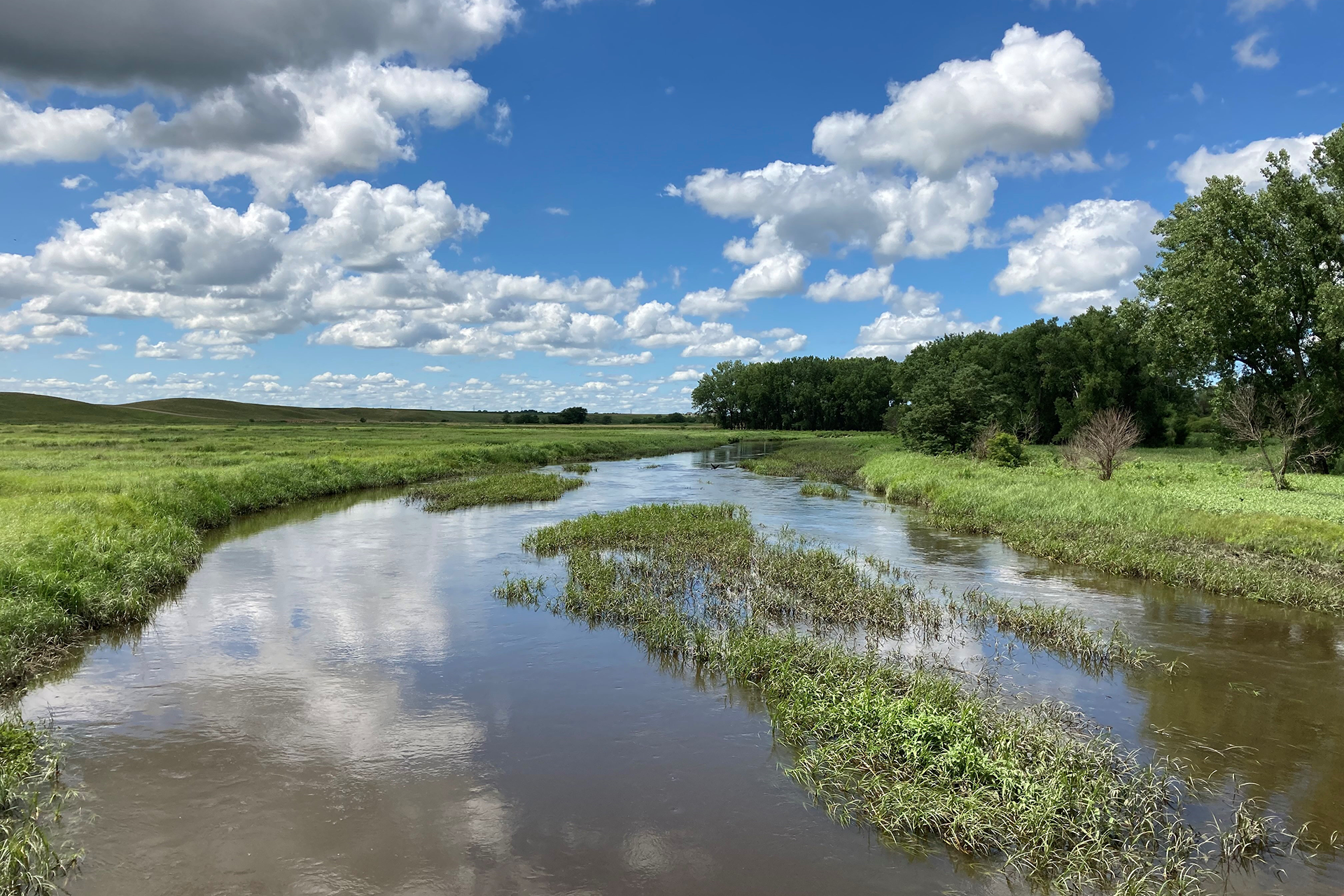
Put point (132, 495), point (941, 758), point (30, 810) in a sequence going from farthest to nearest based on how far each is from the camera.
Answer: point (132, 495) < point (941, 758) < point (30, 810)

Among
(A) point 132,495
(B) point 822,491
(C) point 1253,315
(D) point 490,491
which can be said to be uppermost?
(C) point 1253,315

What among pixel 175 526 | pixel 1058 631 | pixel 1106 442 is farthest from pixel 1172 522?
pixel 175 526

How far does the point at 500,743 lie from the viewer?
9.37 metres

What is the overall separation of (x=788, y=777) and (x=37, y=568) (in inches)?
571

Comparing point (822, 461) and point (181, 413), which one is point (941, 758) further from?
point (181, 413)

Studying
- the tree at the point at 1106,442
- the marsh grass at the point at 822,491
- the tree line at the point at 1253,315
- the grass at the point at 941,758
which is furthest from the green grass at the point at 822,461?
the grass at the point at 941,758

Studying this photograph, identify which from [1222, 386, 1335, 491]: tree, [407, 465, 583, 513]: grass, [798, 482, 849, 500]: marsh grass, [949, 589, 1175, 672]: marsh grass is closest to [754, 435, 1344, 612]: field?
[1222, 386, 1335, 491]: tree

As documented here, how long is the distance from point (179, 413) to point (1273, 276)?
14095cm

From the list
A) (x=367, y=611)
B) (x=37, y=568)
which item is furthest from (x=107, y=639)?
(x=367, y=611)

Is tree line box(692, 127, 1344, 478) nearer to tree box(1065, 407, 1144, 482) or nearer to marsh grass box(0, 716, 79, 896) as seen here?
tree box(1065, 407, 1144, 482)

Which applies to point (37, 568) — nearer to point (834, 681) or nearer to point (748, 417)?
point (834, 681)

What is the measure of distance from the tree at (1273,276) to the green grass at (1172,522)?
6.49 metres

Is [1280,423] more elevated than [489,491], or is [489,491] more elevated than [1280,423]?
[1280,423]

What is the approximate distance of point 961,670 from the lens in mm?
11695
